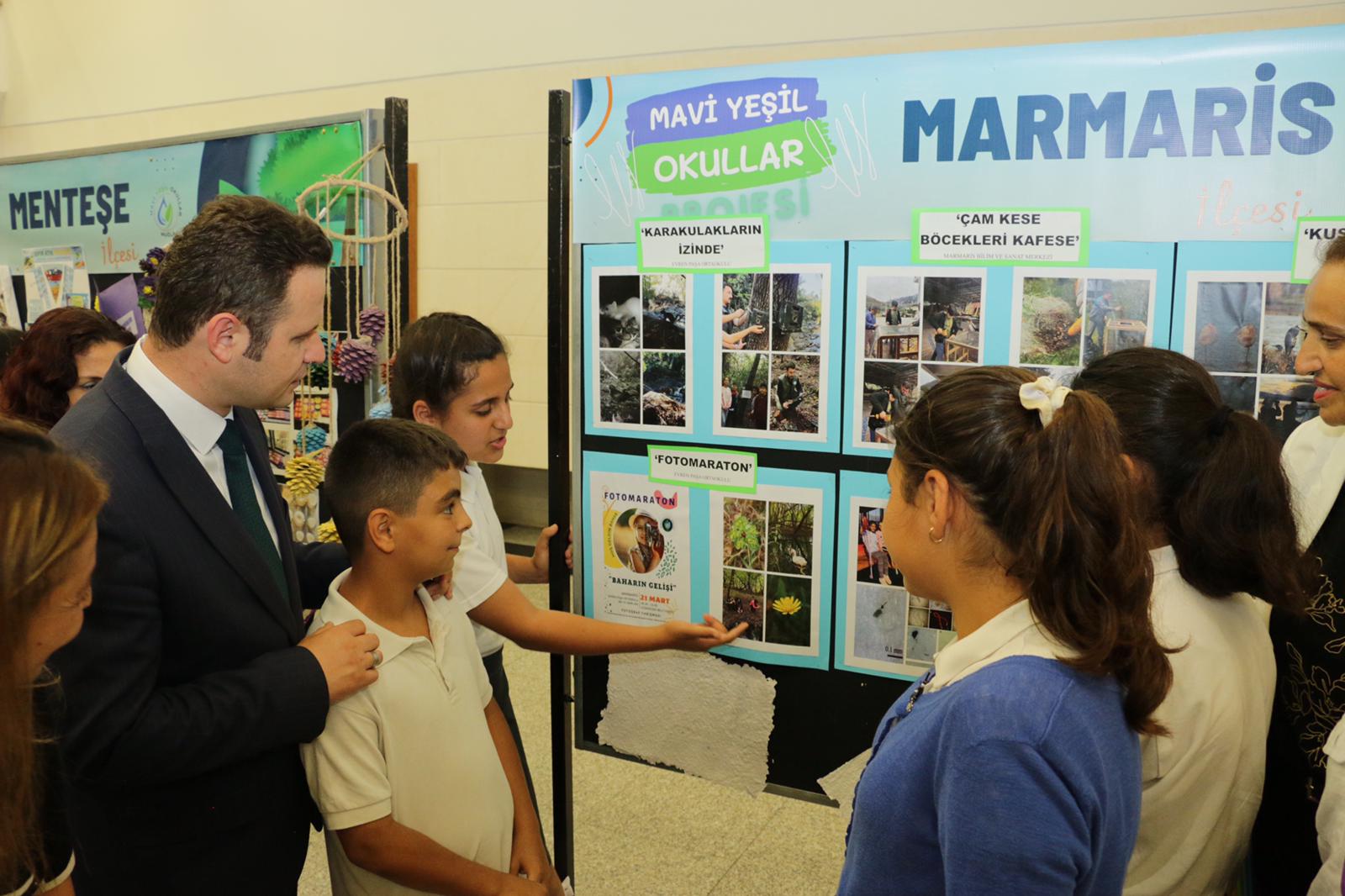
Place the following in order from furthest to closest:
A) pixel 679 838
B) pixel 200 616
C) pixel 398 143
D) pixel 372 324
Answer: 1. pixel 679 838
2. pixel 372 324
3. pixel 398 143
4. pixel 200 616

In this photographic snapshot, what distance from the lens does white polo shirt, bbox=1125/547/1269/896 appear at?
114 centimetres

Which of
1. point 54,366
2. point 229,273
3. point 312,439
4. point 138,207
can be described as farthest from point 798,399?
point 138,207

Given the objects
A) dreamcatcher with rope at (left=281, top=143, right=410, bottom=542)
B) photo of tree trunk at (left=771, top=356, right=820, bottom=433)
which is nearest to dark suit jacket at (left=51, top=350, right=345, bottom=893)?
photo of tree trunk at (left=771, top=356, right=820, bottom=433)

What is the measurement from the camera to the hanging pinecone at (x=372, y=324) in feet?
8.34

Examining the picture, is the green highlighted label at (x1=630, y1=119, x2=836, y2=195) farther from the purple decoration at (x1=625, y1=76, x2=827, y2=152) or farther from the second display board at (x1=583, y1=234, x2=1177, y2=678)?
the second display board at (x1=583, y1=234, x2=1177, y2=678)

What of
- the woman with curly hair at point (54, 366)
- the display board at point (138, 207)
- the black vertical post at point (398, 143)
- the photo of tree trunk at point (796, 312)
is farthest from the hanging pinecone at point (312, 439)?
the photo of tree trunk at point (796, 312)

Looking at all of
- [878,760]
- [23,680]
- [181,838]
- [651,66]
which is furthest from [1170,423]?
[651,66]

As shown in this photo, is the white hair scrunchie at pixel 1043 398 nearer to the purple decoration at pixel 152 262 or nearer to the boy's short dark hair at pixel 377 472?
the boy's short dark hair at pixel 377 472

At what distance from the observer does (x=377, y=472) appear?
1.54 meters

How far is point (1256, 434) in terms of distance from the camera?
1.21 metres

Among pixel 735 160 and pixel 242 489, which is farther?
pixel 735 160

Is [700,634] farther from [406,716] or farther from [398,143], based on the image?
[398,143]

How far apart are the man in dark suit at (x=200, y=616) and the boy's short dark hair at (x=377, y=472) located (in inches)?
4.9

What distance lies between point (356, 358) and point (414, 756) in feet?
4.39
